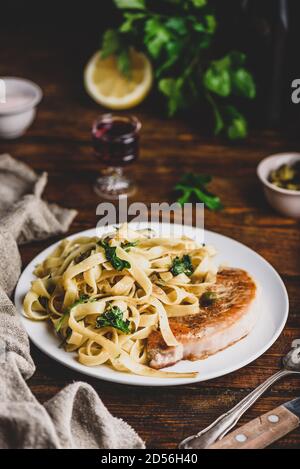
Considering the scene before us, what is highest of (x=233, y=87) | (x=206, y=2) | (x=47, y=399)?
(x=206, y=2)

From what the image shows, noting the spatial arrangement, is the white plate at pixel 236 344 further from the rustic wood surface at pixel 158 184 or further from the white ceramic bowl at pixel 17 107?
the white ceramic bowl at pixel 17 107

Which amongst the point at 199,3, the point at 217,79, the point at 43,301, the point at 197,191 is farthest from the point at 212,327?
the point at 199,3

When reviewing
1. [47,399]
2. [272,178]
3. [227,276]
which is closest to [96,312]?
[47,399]

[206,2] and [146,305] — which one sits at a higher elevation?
[206,2]

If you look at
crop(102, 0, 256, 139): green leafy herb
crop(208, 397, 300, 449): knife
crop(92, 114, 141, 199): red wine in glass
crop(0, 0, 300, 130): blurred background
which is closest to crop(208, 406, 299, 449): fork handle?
crop(208, 397, 300, 449): knife

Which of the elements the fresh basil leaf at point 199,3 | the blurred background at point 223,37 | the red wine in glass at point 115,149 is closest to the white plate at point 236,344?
the red wine in glass at point 115,149

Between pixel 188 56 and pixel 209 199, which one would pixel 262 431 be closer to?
pixel 209 199

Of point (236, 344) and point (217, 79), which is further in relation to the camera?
point (217, 79)
